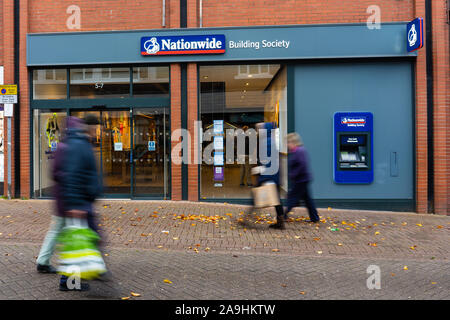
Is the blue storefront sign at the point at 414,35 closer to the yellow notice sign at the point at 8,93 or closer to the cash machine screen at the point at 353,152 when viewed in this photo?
the cash machine screen at the point at 353,152

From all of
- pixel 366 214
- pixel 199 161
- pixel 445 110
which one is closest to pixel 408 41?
pixel 445 110

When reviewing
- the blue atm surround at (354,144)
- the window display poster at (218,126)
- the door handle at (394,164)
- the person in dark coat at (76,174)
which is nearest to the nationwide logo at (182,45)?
the window display poster at (218,126)

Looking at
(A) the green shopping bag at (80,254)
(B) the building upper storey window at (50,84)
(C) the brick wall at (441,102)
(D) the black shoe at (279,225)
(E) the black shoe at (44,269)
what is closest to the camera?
(A) the green shopping bag at (80,254)

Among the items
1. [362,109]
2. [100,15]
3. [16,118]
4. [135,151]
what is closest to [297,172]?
[362,109]

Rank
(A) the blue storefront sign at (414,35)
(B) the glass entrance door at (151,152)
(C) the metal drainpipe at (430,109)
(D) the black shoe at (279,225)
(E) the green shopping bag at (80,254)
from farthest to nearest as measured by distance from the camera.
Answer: (B) the glass entrance door at (151,152) → (C) the metal drainpipe at (430,109) → (A) the blue storefront sign at (414,35) → (D) the black shoe at (279,225) → (E) the green shopping bag at (80,254)

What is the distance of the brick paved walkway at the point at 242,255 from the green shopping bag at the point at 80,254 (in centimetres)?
53

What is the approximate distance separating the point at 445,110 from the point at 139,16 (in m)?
8.46

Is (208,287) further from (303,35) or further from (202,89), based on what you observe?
(303,35)

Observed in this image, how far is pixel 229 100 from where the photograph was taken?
9.99m

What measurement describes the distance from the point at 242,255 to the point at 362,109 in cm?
588

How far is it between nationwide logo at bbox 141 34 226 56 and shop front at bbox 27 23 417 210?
3 cm

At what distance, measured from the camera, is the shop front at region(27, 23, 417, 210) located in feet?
30.2

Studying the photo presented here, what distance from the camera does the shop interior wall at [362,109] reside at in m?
9.23

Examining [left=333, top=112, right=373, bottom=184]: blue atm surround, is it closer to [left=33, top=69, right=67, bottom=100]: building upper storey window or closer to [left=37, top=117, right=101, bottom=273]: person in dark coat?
[left=37, top=117, right=101, bottom=273]: person in dark coat
